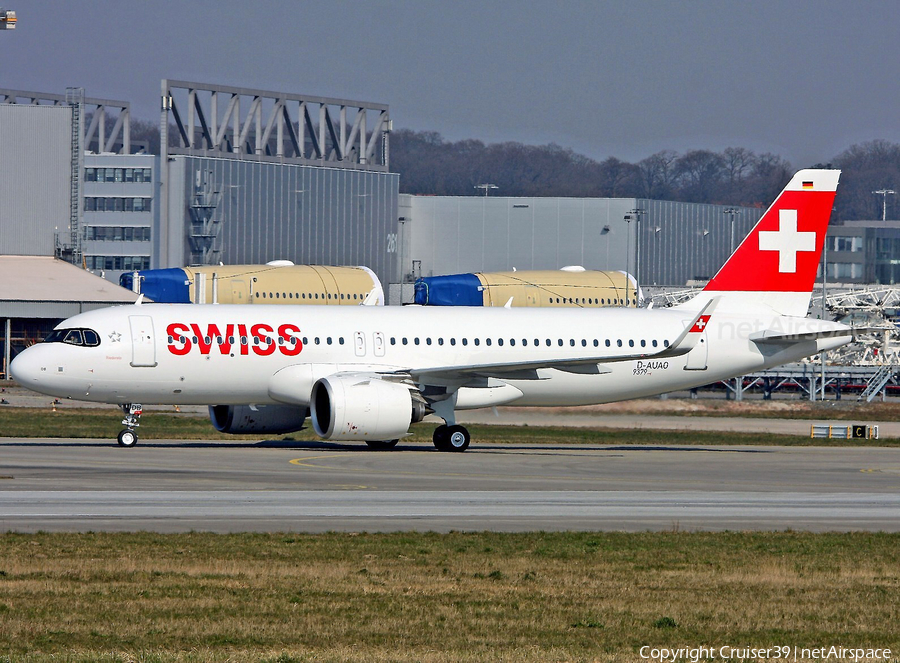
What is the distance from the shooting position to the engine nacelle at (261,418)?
4031 centimetres

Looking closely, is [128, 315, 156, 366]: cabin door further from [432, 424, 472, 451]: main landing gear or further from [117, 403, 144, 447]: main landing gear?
[432, 424, 472, 451]: main landing gear

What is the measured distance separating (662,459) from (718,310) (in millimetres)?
7921

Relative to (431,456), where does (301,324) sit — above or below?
above

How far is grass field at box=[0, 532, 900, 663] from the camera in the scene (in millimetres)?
12633

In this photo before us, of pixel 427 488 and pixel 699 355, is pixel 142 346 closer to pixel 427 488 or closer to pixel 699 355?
pixel 427 488

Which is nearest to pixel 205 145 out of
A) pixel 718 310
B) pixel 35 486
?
pixel 718 310

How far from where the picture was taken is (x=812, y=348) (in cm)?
4291

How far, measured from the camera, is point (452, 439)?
3909cm

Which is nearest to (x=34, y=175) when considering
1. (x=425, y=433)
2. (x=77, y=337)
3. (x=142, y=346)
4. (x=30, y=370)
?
(x=425, y=433)

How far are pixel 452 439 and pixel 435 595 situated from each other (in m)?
23.7

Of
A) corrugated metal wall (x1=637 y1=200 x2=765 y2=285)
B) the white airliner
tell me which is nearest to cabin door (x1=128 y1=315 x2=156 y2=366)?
the white airliner

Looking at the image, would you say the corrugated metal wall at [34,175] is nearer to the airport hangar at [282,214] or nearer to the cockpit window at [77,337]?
the airport hangar at [282,214]

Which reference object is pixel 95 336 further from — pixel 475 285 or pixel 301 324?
pixel 475 285

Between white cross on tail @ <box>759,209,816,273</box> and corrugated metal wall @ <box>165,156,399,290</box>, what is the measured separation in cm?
6661
